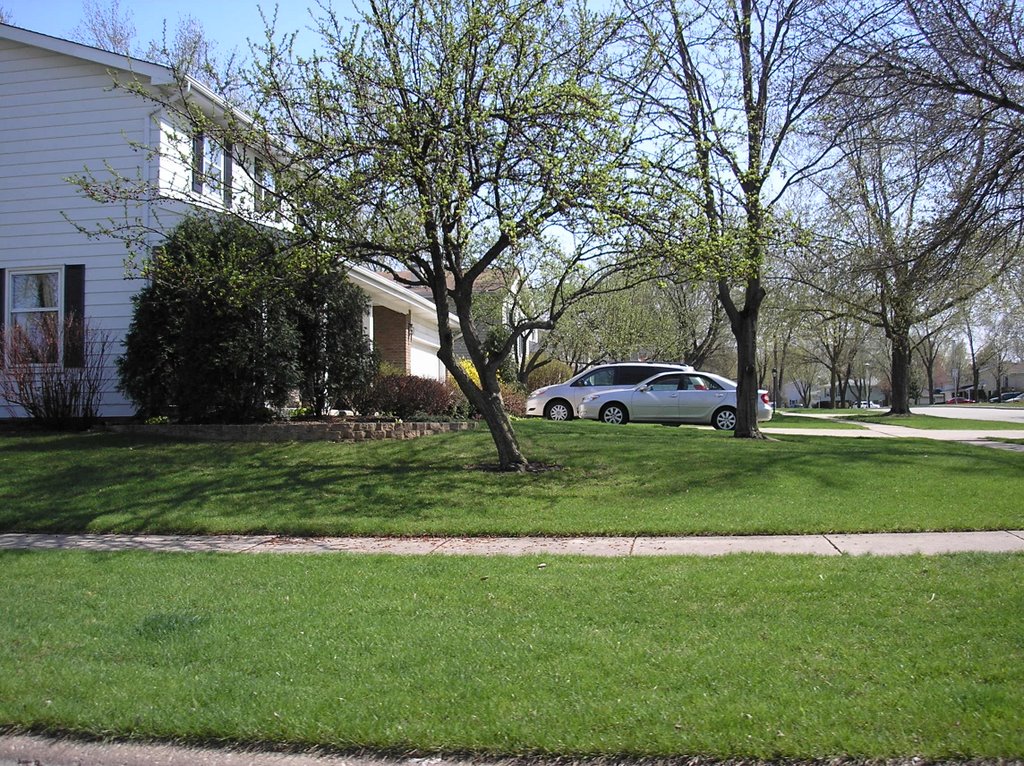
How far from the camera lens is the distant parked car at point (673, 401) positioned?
2042cm

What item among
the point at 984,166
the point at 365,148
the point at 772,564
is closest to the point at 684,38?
the point at 984,166

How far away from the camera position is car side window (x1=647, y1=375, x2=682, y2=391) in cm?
2059

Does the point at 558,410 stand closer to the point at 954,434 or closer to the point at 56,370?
the point at 954,434

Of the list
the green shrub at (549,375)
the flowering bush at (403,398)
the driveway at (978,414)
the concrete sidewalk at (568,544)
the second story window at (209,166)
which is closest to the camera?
the concrete sidewalk at (568,544)

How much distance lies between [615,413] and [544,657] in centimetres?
1623

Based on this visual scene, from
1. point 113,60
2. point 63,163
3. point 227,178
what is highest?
point 113,60

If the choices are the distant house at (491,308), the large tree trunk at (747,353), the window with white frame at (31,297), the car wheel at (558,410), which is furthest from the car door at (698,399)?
the window with white frame at (31,297)

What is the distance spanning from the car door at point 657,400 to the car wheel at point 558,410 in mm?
1779

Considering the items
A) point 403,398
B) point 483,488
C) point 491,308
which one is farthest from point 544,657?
point 491,308

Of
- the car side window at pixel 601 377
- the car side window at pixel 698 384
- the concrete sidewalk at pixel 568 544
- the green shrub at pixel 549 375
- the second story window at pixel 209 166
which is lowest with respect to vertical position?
the concrete sidewalk at pixel 568 544

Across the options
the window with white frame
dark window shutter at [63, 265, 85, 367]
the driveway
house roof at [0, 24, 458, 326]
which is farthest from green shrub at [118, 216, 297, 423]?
the driveway

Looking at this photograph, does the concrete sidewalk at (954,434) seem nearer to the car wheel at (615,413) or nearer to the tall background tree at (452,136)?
the car wheel at (615,413)

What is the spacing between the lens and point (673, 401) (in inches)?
806

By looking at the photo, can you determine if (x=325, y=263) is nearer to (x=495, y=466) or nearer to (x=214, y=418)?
(x=495, y=466)
